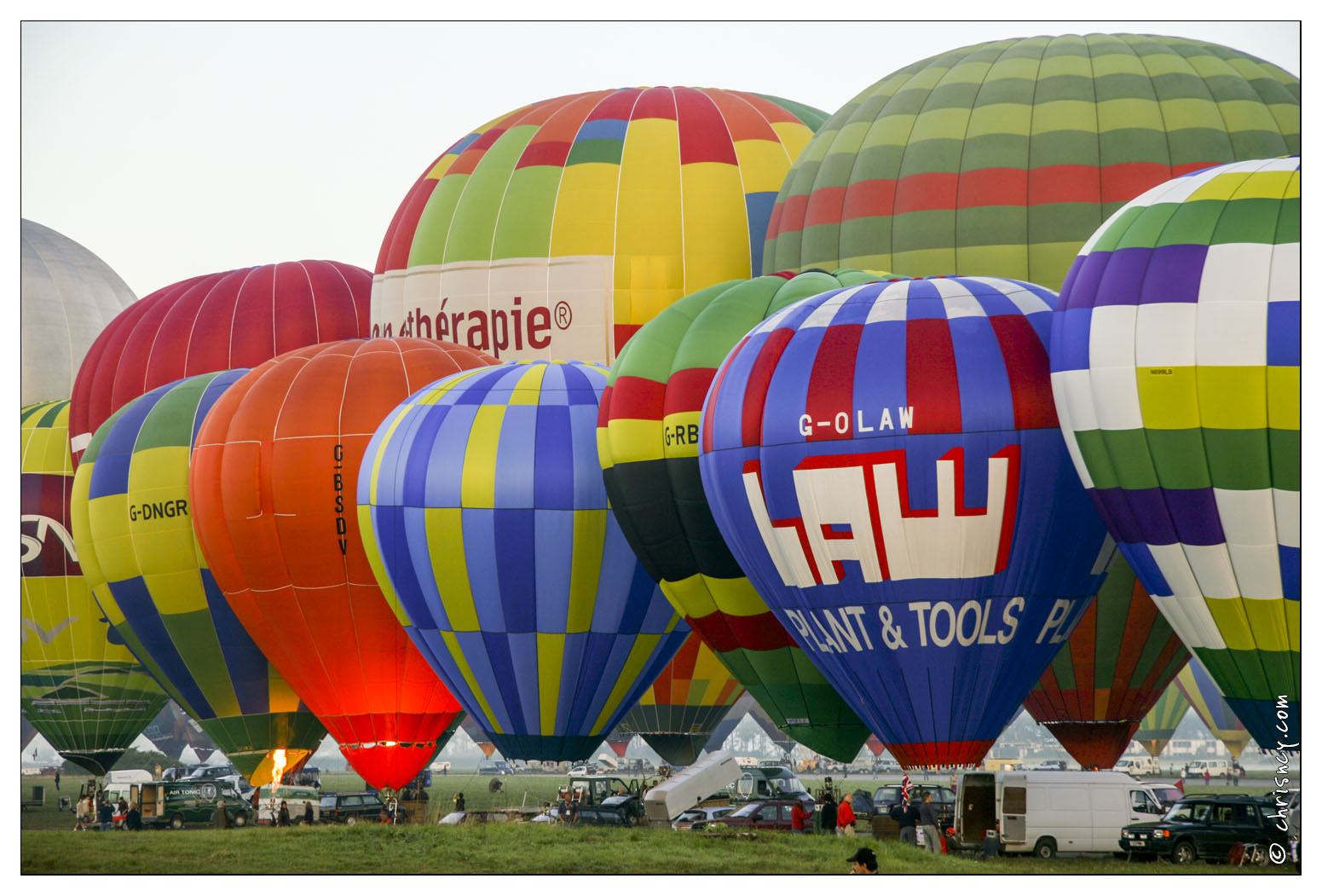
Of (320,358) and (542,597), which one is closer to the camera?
(542,597)

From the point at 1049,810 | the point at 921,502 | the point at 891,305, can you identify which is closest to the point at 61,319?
the point at 891,305

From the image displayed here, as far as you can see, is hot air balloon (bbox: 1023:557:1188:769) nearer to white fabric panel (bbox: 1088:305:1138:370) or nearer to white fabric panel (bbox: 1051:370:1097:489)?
white fabric panel (bbox: 1051:370:1097:489)

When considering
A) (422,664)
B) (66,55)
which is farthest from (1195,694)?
(66,55)

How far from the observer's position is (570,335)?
19.5 metres

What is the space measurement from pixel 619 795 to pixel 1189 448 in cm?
781

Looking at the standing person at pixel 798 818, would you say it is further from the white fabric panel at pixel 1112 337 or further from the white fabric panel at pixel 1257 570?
the white fabric panel at pixel 1112 337

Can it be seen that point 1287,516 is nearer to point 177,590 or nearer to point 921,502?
point 921,502

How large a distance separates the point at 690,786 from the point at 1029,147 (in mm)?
6684

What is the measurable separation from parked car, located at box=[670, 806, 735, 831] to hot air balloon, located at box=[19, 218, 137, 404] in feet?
34.4

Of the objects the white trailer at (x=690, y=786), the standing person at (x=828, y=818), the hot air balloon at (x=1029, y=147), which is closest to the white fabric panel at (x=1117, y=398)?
the hot air balloon at (x=1029, y=147)

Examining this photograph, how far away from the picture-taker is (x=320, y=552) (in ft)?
57.0

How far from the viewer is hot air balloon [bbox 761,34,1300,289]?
16797mm

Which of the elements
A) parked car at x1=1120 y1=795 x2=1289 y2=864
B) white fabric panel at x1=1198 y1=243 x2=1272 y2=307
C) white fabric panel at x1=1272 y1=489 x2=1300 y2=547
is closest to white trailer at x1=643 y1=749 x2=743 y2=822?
parked car at x1=1120 y1=795 x2=1289 y2=864

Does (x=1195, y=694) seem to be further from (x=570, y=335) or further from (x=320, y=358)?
(x=320, y=358)
